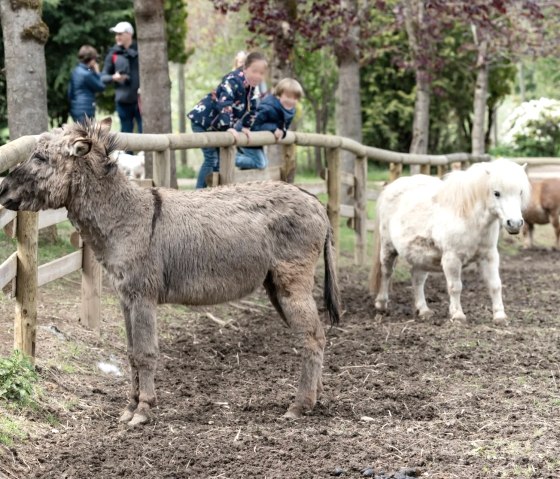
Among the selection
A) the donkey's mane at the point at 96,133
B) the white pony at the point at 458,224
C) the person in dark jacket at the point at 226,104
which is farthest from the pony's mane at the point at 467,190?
the donkey's mane at the point at 96,133

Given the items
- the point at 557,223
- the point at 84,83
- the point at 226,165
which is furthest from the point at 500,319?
the point at 557,223

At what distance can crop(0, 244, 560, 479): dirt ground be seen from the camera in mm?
4754

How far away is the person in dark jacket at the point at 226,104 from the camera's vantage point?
8.95 m

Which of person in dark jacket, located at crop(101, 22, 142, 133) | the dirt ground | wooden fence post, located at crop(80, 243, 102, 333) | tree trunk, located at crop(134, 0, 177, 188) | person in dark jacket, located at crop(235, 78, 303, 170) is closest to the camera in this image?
the dirt ground

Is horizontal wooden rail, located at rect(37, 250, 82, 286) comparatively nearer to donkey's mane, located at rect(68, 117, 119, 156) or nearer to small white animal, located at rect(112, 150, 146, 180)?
donkey's mane, located at rect(68, 117, 119, 156)

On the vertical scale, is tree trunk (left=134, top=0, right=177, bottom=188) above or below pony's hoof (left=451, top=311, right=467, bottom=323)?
above

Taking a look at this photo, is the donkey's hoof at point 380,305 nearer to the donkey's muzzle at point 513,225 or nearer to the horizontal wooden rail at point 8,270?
the donkey's muzzle at point 513,225

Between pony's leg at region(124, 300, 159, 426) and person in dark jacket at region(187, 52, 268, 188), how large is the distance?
11.7ft

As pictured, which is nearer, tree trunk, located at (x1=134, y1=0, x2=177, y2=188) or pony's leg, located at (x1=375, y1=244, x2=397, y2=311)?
pony's leg, located at (x1=375, y1=244, x2=397, y2=311)

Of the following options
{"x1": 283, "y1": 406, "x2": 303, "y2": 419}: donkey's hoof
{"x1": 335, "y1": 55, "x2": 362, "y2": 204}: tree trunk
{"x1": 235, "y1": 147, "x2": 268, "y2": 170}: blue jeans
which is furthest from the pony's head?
{"x1": 335, "y1": 55, "x2": 362, "y2": 204}: tree trunk

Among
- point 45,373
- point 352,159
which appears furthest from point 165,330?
point 352,159

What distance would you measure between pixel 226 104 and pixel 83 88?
166 inches

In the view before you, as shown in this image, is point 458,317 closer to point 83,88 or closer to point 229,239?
point 229,239

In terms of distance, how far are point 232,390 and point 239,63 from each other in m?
4.92
